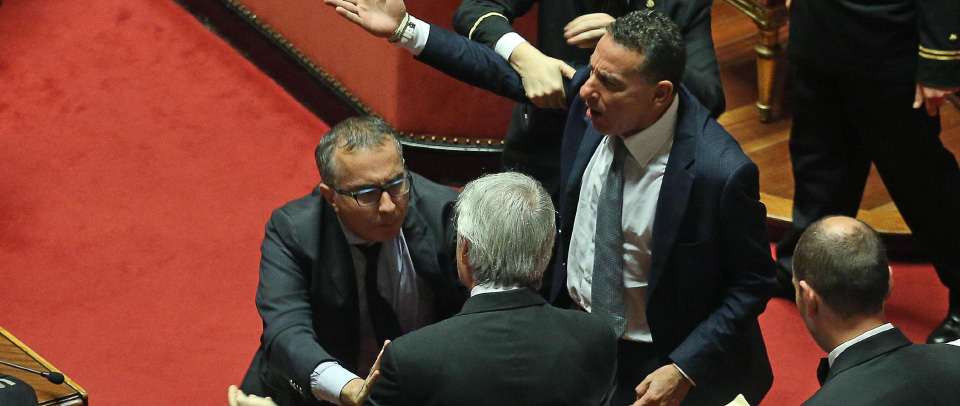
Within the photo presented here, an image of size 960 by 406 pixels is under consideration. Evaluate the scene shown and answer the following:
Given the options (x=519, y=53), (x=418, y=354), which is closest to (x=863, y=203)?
(x=519, y=53)

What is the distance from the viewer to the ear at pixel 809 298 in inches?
75.9

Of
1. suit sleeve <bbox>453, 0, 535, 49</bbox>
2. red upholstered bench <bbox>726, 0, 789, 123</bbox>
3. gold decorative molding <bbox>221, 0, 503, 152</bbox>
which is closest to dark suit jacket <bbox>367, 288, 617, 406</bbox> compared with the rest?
suit sleeve <bbox>453, 0, 535, 49</bbox>

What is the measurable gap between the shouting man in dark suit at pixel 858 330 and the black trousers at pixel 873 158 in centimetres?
136

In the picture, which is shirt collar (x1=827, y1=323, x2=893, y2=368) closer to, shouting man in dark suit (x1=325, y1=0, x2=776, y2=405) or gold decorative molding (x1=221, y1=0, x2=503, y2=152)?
shouting man in dark suit (x1=325, y1=0, x2=776, y2=405)

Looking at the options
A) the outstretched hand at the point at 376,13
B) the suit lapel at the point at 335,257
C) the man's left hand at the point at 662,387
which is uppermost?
the outstretched hand at the point at 376,13

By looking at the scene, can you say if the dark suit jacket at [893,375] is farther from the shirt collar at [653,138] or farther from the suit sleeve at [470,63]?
the suit sleeve at [470,63]

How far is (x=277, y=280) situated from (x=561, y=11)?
0.98 m

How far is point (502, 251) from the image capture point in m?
1.88

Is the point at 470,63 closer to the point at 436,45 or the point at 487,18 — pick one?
the point at 436,45

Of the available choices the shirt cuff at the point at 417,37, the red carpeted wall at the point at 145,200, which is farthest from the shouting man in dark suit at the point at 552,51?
the red carpeted wall at the point at 145,200

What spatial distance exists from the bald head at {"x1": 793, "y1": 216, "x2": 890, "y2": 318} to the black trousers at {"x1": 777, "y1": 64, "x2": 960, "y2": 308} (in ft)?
4.49

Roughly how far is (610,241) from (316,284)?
2.01ft

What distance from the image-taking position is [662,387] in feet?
7.62

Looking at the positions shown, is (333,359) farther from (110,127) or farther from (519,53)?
(110,127)
